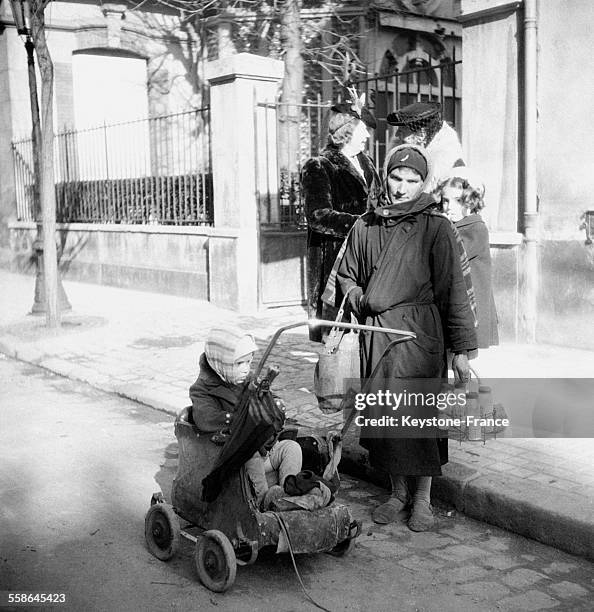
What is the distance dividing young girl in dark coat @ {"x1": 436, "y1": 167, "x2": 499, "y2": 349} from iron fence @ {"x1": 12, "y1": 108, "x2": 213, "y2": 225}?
22.6 feet

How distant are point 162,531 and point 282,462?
64 cm

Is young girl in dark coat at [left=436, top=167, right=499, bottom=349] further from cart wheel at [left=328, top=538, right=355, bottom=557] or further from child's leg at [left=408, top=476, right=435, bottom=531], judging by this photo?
cart wheel at [left=328, top=538, right=355, bottom=557]

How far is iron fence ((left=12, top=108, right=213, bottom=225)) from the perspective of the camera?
1237 centimetres

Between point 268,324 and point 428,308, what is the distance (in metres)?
6.06

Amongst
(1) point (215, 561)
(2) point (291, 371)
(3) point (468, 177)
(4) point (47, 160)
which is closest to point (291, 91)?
(4) point (47, 160)

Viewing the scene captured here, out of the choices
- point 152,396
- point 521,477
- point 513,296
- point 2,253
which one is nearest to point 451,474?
point 521,477

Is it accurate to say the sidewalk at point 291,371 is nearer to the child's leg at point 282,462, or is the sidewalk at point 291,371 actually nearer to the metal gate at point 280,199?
the metal gate at point 280,199

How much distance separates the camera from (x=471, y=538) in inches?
167

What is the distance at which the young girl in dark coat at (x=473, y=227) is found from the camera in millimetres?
5320

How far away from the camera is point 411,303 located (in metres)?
4.21

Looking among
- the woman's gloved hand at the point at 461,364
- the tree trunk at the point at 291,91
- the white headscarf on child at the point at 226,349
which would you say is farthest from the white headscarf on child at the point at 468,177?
the tree trunk at the point at 291,91

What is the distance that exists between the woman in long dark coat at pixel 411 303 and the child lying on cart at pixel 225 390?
0.69 meters

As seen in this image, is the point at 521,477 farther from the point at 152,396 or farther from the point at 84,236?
the point at 84,236

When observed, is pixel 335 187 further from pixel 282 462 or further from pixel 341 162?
pixel 282 462
